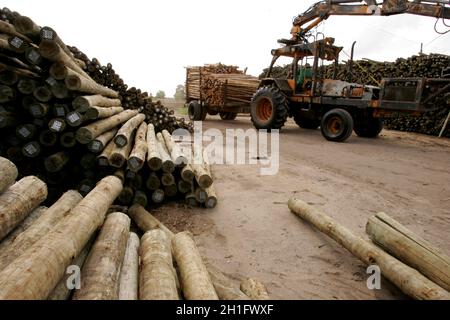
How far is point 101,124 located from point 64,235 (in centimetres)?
282

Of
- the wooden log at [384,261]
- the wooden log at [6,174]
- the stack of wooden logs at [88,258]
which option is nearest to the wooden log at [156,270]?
the stack of wooden logs at [88,258]

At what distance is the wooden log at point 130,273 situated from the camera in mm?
2055

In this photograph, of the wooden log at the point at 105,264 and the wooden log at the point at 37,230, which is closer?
the wooden log at the point at 105,264

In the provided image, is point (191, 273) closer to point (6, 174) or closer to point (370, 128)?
point (6, 174)

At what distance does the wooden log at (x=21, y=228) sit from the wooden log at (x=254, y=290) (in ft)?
5.92

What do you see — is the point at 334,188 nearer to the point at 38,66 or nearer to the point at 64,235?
the point at 64,235

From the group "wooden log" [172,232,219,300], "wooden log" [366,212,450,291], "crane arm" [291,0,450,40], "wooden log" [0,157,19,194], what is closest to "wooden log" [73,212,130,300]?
"wooden log" [172,232,219,300]

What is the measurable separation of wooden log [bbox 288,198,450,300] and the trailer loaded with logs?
9526 millimetres

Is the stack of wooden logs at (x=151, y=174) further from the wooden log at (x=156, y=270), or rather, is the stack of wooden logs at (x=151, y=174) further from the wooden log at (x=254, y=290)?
the wooden log at (x=254, y=290)

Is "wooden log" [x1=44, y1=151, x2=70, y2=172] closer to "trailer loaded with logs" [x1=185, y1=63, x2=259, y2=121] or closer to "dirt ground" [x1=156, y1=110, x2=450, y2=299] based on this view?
"dirt ground" [x1=156, y1=110, x2=450, y2=299]

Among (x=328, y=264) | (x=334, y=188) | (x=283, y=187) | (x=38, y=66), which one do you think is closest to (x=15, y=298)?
(x=328, y=264)

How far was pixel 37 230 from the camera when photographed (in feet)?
8.54

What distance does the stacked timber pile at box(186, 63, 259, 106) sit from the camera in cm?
1283

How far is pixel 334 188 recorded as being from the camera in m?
5.23
